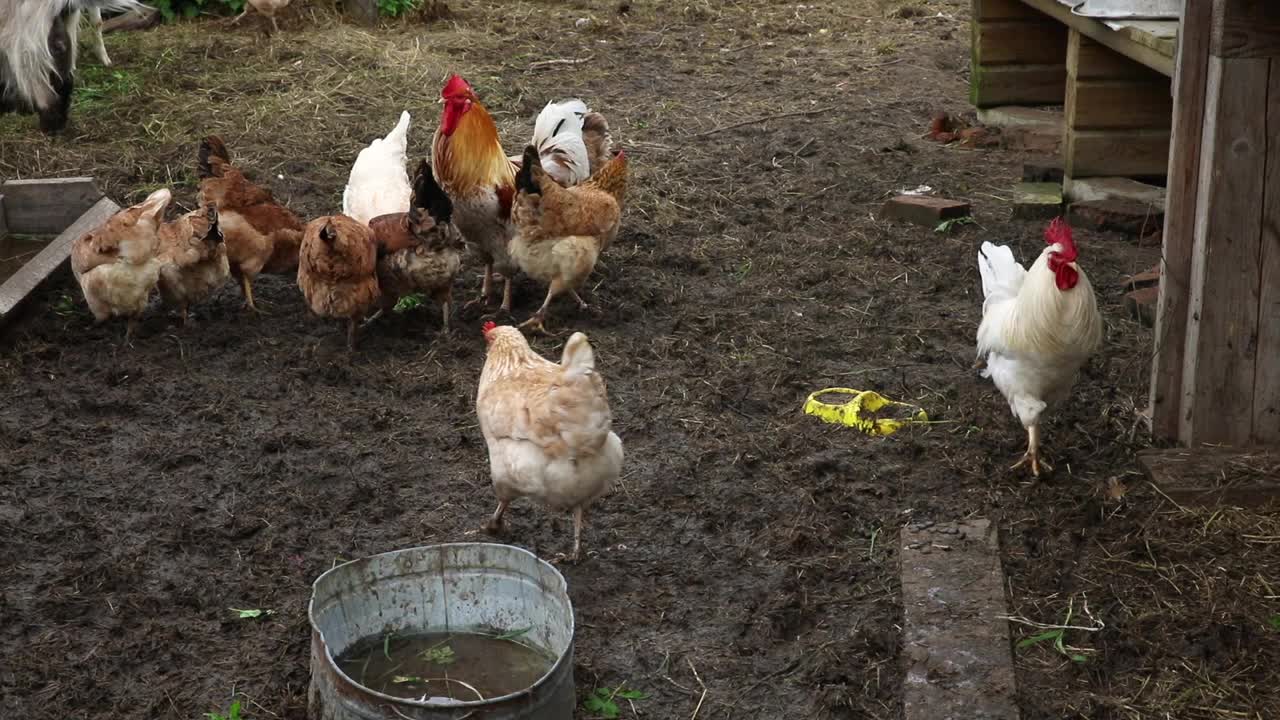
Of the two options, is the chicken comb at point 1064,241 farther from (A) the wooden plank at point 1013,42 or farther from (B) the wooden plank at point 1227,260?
(A) the wooden plank at point 1013,42

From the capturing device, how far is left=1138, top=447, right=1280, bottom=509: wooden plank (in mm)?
4375

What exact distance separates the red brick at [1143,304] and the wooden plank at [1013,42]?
3.75 metres

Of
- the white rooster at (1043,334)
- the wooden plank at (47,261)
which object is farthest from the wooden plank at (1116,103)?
the wooden plank at (47,261)

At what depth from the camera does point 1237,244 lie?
448cm

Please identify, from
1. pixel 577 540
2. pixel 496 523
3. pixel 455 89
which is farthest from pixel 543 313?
pixel 577 540

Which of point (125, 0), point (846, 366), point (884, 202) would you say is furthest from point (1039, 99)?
point (125, 0)

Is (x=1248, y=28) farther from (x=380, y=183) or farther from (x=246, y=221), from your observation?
(x=246, y=221)

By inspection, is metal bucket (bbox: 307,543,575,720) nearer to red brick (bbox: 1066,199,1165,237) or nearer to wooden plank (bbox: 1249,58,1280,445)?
wooden plank (bbox: 1249,58,1280,445)

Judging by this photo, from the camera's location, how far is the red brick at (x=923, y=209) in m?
7.45

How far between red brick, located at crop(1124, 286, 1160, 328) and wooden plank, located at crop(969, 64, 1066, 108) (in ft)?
12.0

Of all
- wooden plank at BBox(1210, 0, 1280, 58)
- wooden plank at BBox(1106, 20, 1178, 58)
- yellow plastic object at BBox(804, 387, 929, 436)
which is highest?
wooden plank at BBox(1210, 0, 1280, 58)

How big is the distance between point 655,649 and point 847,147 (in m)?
5.74

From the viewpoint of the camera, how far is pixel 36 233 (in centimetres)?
747

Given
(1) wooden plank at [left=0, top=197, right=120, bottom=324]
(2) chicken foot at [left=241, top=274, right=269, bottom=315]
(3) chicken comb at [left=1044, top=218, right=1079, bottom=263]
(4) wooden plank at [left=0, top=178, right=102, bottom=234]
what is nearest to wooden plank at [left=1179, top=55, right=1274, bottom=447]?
(3) chicken comb at [left=1044, top=218, right=1079, bottom=263]
